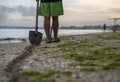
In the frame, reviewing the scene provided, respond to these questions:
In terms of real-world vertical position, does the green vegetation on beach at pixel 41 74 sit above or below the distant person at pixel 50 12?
below

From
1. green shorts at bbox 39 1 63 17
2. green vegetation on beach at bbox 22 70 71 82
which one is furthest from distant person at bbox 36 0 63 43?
green vegetation on beach at bbox 22 70 71 82

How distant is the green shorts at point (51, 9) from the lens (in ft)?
37.0

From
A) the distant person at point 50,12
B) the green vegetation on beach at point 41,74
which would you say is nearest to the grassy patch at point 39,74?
the green vegetation on beach at point 41,74

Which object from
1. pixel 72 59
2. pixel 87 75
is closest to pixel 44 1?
pixel 72 59

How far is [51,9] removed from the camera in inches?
446

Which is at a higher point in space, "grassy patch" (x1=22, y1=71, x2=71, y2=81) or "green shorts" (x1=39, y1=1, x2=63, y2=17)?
"green shorts" (x1=39, y1=1, x2=63, y2=17)

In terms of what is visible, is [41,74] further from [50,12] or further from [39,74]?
[50,12]

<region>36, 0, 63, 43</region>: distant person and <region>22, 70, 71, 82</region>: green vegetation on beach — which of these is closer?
<region>22, 70, 71, 82</region>: green vegetation on beach

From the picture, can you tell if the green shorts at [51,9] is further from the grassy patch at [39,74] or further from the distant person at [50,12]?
the grassy patch at [39,74]

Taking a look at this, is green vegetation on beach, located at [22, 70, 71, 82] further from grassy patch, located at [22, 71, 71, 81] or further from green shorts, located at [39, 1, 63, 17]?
green shorts, located at [39, 1, 63, 17]

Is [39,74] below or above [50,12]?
below

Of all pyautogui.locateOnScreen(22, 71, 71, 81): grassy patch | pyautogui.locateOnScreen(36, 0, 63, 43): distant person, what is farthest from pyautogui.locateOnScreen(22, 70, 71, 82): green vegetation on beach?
pyautogui.locateOnScreen(36, 0, 63, 43): distant person

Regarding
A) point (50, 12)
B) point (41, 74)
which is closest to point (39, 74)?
point (41, 74)

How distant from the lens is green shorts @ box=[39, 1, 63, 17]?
11.3 metres
